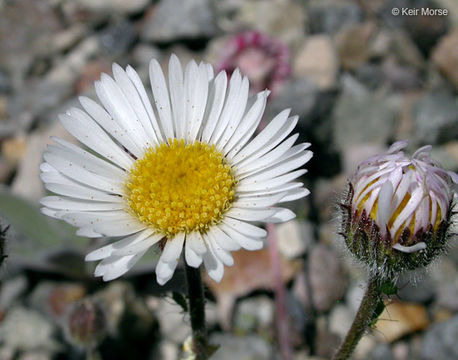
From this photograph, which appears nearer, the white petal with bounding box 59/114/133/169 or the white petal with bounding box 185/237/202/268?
the white petal with bounding box 185/237/202/268

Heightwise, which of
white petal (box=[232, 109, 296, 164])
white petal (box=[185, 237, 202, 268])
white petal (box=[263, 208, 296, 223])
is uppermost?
white petal (box=[232, 109, 296, 164])

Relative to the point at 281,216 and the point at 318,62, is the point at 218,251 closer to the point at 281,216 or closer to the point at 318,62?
the point at 281,216

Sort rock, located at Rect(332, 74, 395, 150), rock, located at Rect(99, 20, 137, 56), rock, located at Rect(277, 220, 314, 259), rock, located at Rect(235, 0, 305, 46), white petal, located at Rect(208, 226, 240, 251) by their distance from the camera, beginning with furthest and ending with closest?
rock, located at Rect(235, 0, 305, 46)
rock, located at Rect(99, 20, 137, 56)
rock, located at Rect(332, 74, 395, 150)
rock, located at Rect(277, 220, 314, 259)
white petal, located at Rect(208, 226, 240, 251)

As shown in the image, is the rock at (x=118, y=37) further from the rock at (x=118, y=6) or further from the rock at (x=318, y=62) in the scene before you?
the rock at (x=318, y=62)

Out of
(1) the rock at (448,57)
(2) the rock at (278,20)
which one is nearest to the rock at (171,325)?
(2) the rock at (278,20)

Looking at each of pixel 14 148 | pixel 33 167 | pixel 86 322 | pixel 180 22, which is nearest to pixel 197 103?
pixel 86 322

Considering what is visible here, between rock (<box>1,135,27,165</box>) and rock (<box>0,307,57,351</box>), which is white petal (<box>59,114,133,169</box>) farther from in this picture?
rock (<box>1,135,27,165</box>)

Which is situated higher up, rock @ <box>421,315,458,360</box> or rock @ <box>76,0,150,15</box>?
rock @ <box>76,0,150,15</box>

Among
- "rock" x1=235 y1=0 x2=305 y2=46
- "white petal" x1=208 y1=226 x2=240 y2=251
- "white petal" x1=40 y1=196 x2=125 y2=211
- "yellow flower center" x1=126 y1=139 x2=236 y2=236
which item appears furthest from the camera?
"rock" x1=235 y1=0 x2=305 y2=46
